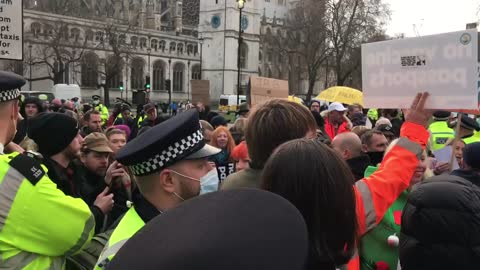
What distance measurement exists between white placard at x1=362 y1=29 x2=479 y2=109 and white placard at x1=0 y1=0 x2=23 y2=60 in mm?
3924

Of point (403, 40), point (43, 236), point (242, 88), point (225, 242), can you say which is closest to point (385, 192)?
point (403, 40)

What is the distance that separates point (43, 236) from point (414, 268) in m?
1.71

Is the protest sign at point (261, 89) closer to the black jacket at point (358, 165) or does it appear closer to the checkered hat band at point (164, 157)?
the black jacket at point (358, 165)

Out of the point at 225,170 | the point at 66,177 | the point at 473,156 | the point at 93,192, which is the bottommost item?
the point at 225,170

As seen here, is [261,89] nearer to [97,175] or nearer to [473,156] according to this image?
[97,175]

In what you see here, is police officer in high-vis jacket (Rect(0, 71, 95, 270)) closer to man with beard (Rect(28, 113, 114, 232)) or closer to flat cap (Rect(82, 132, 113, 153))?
man with beard (Rect(28, 113, 114, 232))

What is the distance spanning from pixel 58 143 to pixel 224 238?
10.2ft

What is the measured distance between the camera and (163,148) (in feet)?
7.32

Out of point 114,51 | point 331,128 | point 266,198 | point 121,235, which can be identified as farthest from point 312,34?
point 266,198

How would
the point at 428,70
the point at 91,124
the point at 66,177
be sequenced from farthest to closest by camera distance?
the point at 91,124, the point at 66,177, the point at 428,70

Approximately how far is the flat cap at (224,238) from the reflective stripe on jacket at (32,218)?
5.14ft

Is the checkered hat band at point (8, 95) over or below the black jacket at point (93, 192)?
over

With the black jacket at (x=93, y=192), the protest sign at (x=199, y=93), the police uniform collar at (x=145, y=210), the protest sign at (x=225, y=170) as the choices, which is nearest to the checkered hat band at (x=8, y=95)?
the police uniform collar at (x=145, y=210)

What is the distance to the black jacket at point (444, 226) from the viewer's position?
2.38 metres
